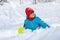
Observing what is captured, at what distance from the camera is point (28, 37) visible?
1140 mm

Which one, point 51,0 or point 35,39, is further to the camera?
point 51,0

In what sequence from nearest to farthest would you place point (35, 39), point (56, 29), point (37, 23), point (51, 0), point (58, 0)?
point (35, 39)
point (56, 29)
point (37, 23)
point (58, 0)
point (51, 0)

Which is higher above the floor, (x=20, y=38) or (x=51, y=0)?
(x=20, y=38)

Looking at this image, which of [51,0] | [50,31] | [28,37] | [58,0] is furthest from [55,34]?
[51,0]

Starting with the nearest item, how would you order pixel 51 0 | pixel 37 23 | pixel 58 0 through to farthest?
1. pixel 37 23
2. pixel 58 0
3. pixel 51 0

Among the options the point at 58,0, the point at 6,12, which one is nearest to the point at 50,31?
the point at 6,12

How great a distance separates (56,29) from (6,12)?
2117 mm

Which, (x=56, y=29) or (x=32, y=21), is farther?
(x=32, y=21)

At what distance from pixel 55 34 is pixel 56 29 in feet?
0.37

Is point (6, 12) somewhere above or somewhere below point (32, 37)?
below

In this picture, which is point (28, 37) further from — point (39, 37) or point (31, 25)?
point (31, 25)

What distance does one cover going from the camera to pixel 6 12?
10.7 feet

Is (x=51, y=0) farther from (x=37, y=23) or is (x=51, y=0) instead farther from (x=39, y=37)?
(x=39, y=37)

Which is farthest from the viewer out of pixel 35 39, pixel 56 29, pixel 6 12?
pixel 6 12
